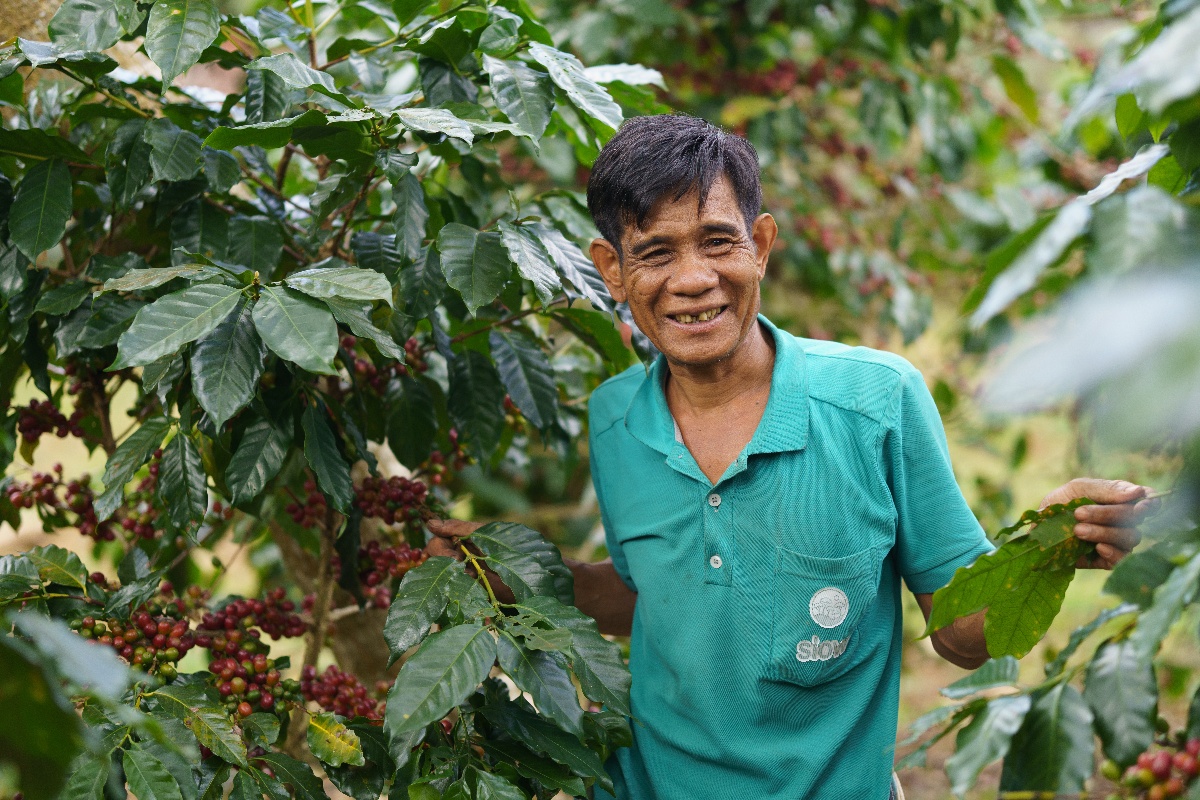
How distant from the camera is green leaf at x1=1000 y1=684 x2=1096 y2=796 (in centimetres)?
78

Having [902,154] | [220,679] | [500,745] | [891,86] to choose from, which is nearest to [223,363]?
[220,679]

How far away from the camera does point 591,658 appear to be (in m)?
1.15

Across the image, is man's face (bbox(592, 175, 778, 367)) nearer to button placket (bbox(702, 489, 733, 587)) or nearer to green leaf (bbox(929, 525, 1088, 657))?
button placket (bbox(702, 489, 733, 587))

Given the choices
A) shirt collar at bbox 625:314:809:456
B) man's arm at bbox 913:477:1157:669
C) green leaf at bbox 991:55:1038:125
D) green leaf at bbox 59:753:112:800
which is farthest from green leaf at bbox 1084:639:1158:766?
green leaf at bbox 991:55:1038:125

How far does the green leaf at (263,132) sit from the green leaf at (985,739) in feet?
2.82

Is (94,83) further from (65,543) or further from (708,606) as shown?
(65,543)

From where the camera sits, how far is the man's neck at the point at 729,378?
1.39 meters

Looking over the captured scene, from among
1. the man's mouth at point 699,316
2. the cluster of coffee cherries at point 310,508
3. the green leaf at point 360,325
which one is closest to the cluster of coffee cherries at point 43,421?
the cluster of coffee cherries at point 310,508

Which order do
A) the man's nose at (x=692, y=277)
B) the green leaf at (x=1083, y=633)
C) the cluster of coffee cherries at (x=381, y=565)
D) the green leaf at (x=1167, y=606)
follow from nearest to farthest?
the green leaf at (x=1167, y=606) → the green leaf at (x=1083, y=633) → the man's nose at (x=692, y=277) → the cluster of coffee cherries at (x=381, y=565)

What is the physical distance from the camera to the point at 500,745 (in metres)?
1.21

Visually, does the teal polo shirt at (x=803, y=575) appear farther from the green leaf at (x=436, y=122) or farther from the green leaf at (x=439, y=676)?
the green leaf at (x=436, y=122)

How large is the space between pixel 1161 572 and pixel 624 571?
2.70 feet

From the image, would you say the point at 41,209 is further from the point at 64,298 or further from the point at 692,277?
the point at 692,277

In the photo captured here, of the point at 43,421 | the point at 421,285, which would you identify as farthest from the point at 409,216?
the point at 43,421
